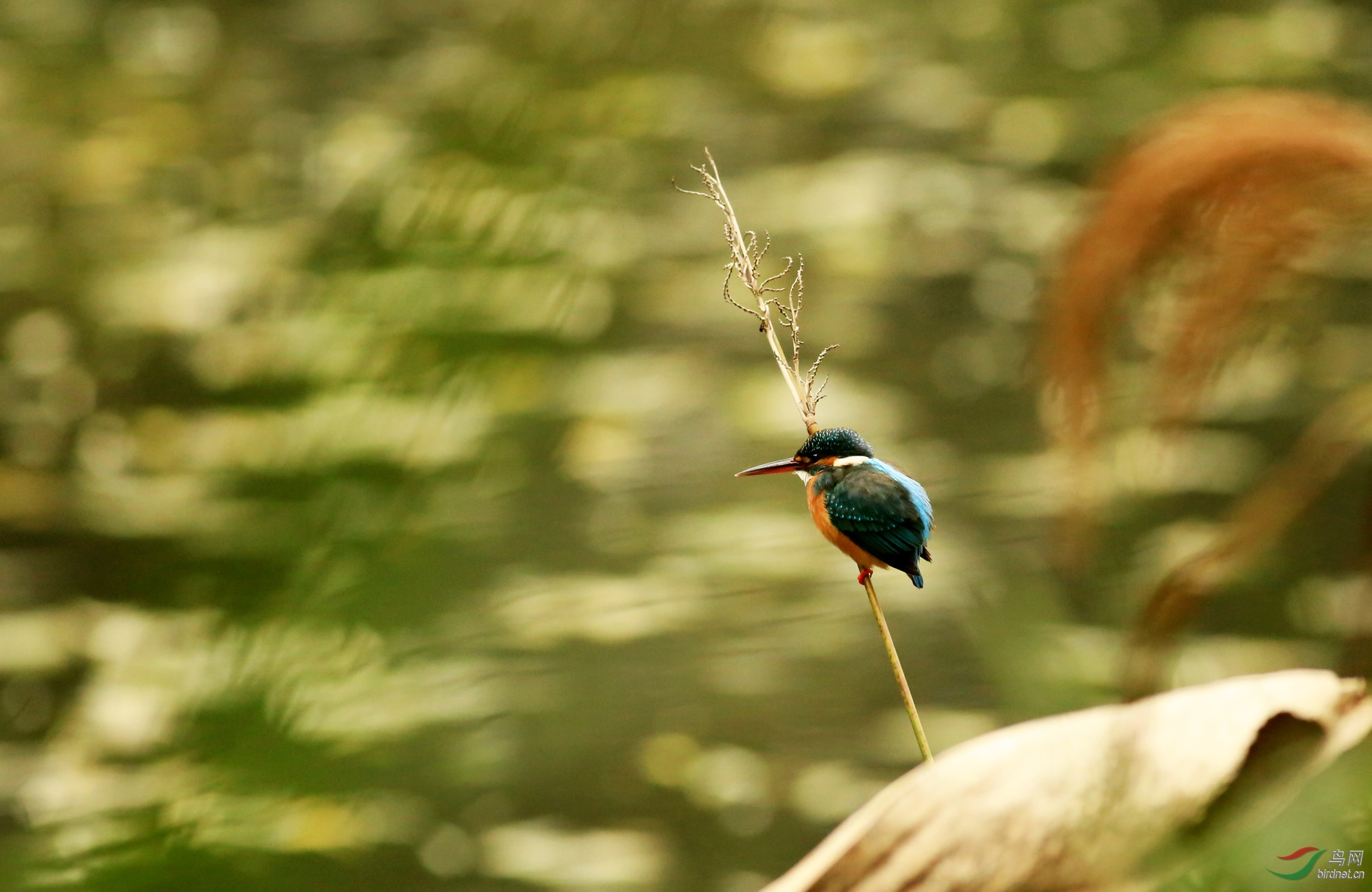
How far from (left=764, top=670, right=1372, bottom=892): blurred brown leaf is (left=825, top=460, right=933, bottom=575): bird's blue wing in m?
0.09

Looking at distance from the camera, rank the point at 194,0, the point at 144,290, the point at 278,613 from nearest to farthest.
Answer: the point at 278,613
the point at 144,290
the point at 194,0

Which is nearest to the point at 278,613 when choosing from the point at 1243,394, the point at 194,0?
the point at 194,0

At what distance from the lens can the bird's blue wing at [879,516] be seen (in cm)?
25

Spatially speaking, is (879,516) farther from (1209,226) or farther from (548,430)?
(548,430)

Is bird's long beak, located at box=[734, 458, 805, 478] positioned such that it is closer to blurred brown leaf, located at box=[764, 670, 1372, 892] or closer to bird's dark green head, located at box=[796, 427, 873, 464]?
bird's dark green head, located at box=[796, 427, 873, 464]

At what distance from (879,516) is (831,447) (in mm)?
28

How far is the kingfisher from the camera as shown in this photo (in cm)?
25

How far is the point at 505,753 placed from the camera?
0.68 metres

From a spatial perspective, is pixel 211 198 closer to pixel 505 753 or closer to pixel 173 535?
pixel 173 535

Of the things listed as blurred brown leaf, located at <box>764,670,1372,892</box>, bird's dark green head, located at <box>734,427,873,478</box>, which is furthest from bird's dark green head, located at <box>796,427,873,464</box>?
blurred brown leaf, located at <box>764,670,1372,892</box>

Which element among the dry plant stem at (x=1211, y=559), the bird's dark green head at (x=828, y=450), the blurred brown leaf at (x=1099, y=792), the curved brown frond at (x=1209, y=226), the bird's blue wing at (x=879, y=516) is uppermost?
the curved brown frond at (x=1209, y=226)

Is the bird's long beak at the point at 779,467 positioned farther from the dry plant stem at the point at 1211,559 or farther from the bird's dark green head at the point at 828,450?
the dry plant stem at the point at 1211,559

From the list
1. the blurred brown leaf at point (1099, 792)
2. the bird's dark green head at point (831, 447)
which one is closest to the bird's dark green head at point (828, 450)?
the bird's dark green head at point (831, 447)

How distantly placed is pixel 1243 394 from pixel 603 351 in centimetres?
51
